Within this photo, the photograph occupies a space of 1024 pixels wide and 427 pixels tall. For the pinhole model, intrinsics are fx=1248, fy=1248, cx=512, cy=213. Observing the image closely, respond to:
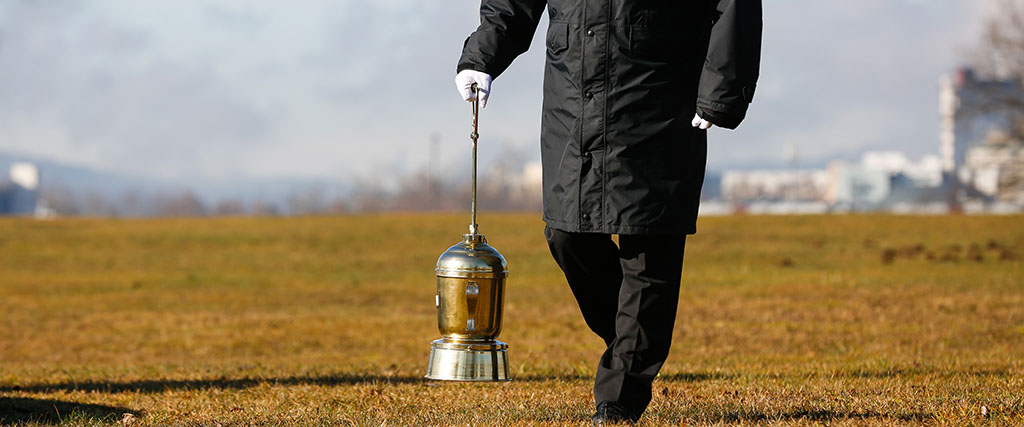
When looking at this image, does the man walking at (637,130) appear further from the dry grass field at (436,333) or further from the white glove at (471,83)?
the dry grass field at (436,333)

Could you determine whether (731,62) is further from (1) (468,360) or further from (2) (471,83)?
(1) (468,360)

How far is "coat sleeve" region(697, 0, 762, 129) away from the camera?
4328 mm

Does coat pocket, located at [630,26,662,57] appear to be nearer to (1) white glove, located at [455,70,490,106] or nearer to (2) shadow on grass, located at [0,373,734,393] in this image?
(1) white glove, located at [455,70,490,106]

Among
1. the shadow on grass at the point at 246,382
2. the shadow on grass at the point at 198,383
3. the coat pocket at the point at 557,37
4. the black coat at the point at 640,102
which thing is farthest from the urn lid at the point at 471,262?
the shadow on grass at the point at 198,383

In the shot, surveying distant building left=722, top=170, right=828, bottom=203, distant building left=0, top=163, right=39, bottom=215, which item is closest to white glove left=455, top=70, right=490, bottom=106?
distant building left=0, top=163, right=39, bottom=215

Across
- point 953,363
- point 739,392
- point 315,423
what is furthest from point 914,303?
point 315,423

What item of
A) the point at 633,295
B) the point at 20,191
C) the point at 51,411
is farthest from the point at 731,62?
the point at 20,191

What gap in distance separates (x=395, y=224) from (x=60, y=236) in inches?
389

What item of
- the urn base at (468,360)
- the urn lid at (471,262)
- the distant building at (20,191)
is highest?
the urn lid at (471,262)

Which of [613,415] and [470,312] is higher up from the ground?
[470,312]

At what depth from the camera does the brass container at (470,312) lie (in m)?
4.70

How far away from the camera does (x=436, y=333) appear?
14828mm

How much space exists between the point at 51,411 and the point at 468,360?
2.55 metres

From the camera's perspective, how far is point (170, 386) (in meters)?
7.42
